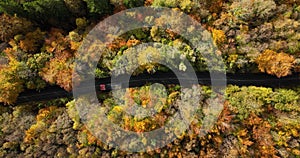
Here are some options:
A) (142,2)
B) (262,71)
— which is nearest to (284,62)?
(262,71)

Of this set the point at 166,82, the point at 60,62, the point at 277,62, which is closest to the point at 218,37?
the point at 277,62

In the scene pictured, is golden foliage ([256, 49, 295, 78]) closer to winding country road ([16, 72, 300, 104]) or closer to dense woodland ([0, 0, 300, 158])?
dense woodland ([0, 0, 300, 158])

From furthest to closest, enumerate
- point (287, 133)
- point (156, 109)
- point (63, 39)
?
point (63, 39)
point (156, 109)
point (287, 133)

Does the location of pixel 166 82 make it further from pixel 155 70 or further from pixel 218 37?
pixel 218 37

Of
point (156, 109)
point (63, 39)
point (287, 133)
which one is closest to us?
point (287, 133)

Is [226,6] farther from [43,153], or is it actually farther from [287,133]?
[43,153]
